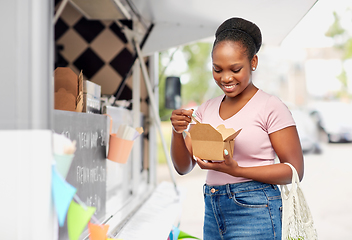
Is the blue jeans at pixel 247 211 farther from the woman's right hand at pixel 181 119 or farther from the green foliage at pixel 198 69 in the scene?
the green foliage at pixel 198 69

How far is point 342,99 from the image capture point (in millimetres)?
23609

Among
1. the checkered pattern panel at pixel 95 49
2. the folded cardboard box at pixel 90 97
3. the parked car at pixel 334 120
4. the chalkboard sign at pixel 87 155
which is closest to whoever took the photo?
the chalkboard sign at pixel 87 155

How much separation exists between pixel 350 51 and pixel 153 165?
14355mm

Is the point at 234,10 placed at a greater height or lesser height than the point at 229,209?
greater

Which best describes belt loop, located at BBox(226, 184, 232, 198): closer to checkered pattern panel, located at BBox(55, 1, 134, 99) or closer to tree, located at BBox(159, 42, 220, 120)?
checkered pattern panel, located at BBox(55, 1, 134, 99)

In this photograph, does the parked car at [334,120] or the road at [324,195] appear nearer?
the road at [324,195]

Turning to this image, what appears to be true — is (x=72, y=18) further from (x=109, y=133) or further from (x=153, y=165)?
(x=109, y=133)

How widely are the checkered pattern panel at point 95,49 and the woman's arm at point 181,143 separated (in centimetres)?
254

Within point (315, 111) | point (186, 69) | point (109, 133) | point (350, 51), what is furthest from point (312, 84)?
point (109, 133)

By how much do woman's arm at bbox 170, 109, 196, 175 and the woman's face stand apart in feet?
0.57

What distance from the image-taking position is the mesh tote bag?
4.08 ft

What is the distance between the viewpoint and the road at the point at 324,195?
4391mm

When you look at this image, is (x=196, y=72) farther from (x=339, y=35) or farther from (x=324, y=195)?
(x=324, y=195)

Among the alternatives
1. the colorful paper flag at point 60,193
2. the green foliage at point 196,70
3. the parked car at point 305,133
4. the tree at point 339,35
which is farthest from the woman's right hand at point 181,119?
the tree at point 339,35
